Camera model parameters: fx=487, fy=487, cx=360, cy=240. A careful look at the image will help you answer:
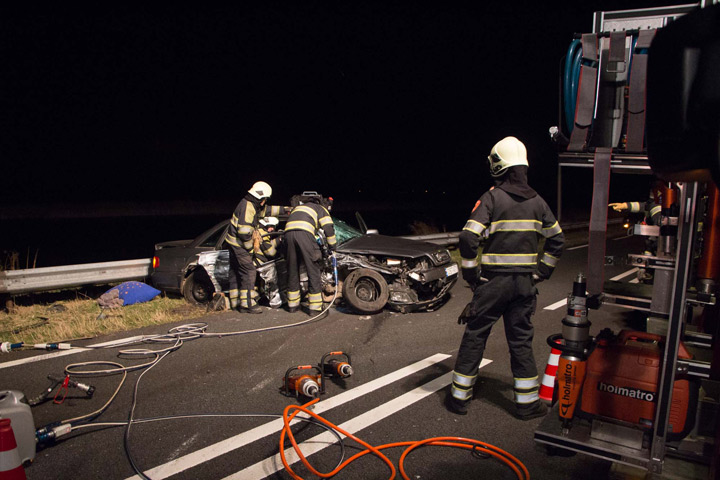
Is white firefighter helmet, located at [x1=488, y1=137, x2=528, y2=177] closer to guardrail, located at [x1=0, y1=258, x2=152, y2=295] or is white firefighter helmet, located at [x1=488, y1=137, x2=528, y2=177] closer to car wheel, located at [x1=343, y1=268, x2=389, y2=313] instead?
car wheel, located at [x1=343, y1=268, x2=389, y2=313]

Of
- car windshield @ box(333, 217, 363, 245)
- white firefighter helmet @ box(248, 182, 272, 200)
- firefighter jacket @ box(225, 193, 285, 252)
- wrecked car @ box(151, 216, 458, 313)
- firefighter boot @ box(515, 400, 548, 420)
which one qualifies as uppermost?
white firefighter helmet @ box(248, 182, 272, 200)

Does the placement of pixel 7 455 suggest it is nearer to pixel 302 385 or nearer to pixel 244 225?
pixel 302 385

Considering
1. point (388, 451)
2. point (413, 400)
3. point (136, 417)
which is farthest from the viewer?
point (413, 400)

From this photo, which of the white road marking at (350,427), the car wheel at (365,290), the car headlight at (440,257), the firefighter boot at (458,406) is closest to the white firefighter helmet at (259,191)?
the car wheel at (365,290)

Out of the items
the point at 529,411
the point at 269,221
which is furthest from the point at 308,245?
the point at 529,411

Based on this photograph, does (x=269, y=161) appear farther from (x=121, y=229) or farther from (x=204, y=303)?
(x=204, y=303)

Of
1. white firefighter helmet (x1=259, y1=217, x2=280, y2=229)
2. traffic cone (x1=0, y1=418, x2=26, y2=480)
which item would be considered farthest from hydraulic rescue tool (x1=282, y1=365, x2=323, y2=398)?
white firefighter helmet (x1=259, y1=217, x2=280, y2=229)

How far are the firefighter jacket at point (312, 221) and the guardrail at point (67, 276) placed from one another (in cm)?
267

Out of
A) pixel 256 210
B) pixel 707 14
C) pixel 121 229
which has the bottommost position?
pixel 121 229

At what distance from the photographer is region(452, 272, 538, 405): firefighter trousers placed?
12.4 ft

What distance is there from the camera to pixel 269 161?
135ft

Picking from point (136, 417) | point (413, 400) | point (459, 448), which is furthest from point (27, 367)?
point (459, 448)

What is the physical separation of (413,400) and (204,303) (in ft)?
15.4

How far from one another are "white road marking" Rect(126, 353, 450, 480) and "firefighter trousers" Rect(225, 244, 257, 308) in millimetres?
3168
